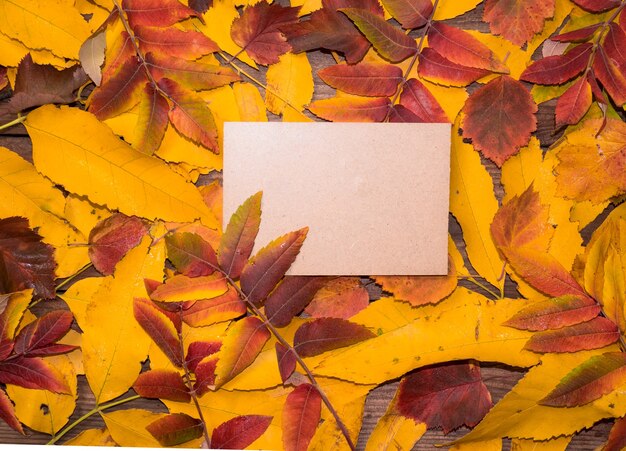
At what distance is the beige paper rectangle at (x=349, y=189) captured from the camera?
45 cm

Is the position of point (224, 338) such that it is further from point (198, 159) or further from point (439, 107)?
point (439, 107)

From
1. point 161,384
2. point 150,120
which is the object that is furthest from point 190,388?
point 150,120

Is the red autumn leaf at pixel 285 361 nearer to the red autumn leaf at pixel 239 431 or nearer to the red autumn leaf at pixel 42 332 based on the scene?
the red autumn leaf at pixel 239 431

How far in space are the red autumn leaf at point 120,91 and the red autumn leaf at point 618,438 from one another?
0.48 metres

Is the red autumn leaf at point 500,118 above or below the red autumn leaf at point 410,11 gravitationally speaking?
below

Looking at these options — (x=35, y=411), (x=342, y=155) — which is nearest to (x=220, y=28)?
(x=342, y=155)

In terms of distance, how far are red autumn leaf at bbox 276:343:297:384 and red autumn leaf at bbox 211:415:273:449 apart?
0.04 m

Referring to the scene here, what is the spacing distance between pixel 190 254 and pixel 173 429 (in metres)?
0.15

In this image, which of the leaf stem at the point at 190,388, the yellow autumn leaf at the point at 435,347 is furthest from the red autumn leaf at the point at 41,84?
the yellow autumn leaf at the point at 435,347

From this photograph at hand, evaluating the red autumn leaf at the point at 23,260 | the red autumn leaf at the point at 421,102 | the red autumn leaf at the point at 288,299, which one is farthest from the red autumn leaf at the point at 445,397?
the red autumn leaf at the point at 23,260

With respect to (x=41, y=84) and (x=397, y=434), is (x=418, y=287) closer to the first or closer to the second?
(x=397, y=434)

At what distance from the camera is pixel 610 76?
1.46 ft

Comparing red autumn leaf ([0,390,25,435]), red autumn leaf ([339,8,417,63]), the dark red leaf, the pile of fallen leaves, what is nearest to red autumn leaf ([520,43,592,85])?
the pile of fallen leaves

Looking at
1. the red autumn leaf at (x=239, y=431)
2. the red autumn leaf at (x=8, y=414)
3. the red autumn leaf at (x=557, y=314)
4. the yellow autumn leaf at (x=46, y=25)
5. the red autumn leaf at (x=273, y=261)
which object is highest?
the yellow autumn leaf at (x=46, y=25)
